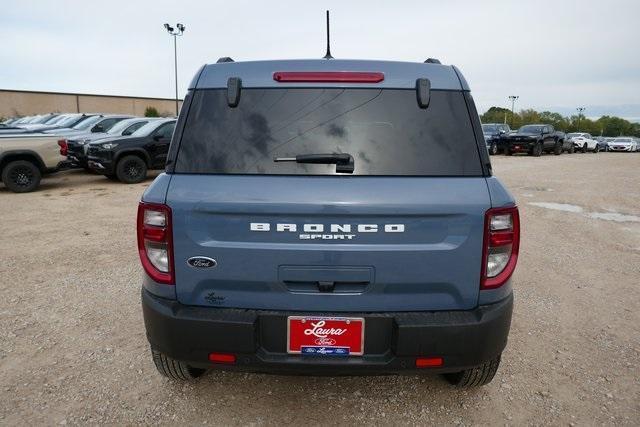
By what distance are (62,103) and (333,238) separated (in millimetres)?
67217

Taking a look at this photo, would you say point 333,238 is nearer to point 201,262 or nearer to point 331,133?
point 331,133

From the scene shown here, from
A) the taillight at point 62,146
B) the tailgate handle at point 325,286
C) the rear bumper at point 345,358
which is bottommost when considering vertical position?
the rear bumper at point 345,358

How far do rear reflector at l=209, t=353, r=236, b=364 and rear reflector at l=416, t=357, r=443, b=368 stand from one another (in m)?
0.88

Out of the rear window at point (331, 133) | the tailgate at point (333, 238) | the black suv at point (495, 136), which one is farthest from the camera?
the black suv at point (495, 136)

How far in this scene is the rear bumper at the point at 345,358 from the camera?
2045 mm

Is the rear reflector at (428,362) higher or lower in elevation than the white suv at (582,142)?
lower

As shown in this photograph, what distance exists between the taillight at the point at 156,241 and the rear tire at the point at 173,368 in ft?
2.02

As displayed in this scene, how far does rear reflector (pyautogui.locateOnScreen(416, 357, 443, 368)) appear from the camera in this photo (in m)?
2.08

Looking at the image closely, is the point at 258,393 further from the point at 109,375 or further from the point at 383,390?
the point at 109,375

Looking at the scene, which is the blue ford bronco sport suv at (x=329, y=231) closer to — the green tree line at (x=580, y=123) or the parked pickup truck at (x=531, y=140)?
the parked pickup truck at (x=531, y=140)

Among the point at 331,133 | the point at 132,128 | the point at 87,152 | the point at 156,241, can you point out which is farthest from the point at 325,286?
the point at 132,128

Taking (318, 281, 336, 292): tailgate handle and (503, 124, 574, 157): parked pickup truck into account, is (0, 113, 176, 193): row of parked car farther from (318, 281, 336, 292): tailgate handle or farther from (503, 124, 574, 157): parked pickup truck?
(503, 124, 574, 157): parked pickup truck

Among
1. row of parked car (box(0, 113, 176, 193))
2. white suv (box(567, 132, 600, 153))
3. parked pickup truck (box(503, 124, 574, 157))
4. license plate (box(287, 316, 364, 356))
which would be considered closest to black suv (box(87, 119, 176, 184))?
row of parked car (box(0, 113, 176, 193))

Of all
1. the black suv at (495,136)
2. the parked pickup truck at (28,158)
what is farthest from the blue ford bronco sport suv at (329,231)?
the black suv at (495,136)
